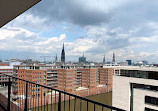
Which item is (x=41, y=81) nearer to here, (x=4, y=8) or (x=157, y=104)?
(x=157, y=104)

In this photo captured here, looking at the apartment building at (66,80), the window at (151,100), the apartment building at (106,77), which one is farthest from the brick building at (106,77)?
the window at (151,100)

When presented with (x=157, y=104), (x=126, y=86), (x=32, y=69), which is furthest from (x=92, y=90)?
(x=157, y=104)

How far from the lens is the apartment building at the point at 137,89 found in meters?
14.4

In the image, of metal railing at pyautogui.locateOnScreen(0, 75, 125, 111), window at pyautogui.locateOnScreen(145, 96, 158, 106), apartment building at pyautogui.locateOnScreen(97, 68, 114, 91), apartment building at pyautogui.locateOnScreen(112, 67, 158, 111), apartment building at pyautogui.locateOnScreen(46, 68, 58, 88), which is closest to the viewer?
metal railing at pyautogui.locateOnScreen(0, 75, 125, 111)

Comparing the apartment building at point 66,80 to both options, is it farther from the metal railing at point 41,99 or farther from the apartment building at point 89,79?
the metal railing at point 41,99

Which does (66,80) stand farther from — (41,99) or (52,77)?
(41,99)

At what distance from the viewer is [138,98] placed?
15.0 meters

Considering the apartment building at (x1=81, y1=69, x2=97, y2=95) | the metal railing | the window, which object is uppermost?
the metal railing

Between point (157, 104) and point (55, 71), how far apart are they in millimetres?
31541

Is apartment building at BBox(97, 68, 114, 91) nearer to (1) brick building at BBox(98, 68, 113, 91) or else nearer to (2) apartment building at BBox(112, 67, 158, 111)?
(1) brick building at BBox(98, 68, 113, 91)

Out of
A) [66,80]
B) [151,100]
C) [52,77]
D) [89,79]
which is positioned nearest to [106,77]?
[89,79]

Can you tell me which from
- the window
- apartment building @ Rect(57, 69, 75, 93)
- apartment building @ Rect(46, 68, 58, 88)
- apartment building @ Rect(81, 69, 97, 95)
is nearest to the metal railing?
the window

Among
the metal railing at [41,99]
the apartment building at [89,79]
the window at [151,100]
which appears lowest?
the apartment building at [89,79]

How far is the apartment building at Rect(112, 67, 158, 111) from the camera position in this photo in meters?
14.4
